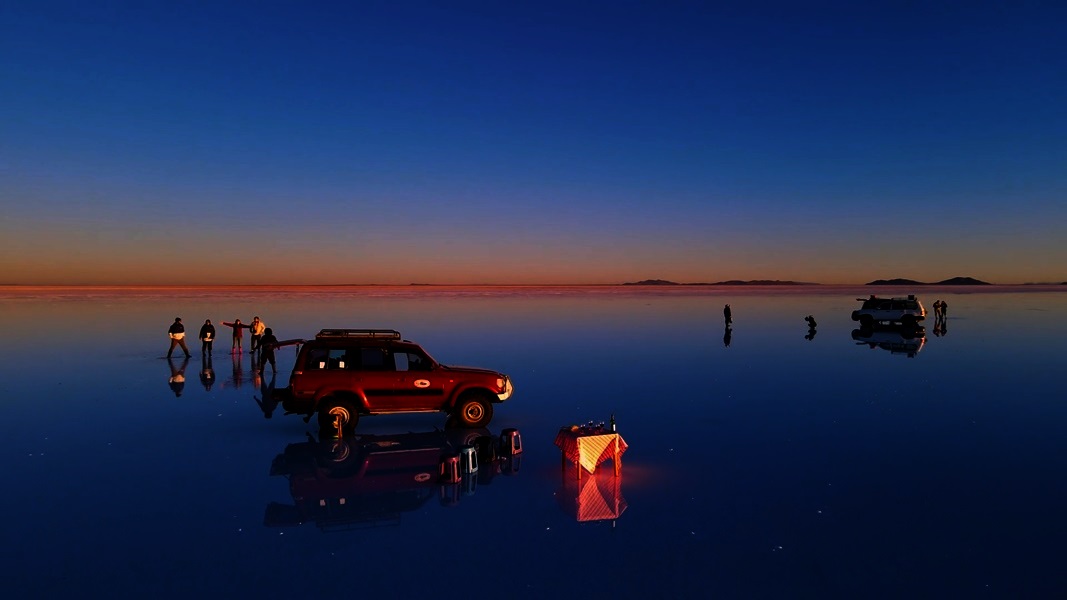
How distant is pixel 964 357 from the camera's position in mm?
27719

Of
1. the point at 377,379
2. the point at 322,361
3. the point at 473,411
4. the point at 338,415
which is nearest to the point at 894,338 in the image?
the point at 473,411

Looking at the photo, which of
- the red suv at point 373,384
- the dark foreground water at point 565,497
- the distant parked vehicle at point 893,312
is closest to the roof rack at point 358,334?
the red suv at point 373,384

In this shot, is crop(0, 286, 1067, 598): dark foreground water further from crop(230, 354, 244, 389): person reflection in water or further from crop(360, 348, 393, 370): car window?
crop(360, 348, 393, 370): car window

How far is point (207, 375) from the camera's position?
2325 centimetres

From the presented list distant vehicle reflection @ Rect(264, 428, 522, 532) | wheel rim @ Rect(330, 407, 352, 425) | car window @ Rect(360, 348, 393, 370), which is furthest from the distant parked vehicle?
wheel rim @ Rect(330, 407, 352, 425)

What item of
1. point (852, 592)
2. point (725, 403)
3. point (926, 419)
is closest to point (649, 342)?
point (725, 403)

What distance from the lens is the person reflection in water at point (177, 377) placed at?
20000mm

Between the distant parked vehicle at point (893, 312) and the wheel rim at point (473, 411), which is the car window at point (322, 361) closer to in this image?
the wheel rim at point (473, 411)

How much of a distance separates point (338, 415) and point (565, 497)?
20.8 feet

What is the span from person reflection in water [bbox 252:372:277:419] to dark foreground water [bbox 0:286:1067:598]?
29cm

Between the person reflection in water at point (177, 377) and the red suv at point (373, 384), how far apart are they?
670 cm

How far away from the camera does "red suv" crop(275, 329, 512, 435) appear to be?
14.6 meters

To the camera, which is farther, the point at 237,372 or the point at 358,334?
the point at 237,372

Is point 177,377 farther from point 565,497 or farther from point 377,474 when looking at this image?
point 565,497
